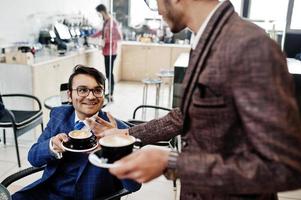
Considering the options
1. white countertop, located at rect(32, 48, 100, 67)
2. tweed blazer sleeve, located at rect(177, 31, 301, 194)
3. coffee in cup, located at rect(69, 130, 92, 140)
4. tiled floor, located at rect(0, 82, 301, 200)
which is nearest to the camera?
tweed blazer sleeve, located at rect(177, 31, 301, 194)

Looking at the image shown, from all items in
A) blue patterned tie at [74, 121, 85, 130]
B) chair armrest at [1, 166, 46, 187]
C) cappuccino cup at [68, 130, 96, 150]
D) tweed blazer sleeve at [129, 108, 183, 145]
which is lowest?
chair armrest at [1, 166, 46, 187]

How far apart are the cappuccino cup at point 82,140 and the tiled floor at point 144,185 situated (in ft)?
1.87

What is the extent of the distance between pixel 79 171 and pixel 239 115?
1.04 m

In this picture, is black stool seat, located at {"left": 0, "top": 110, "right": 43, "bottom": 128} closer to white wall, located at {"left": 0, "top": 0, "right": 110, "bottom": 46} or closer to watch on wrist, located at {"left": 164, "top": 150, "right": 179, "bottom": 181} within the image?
white wall, located at {"left": 0, "top": 0, "right": 110, "bottom": 46}

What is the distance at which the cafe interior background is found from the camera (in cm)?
331

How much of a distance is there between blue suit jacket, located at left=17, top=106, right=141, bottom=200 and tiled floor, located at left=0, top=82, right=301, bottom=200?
272 mm

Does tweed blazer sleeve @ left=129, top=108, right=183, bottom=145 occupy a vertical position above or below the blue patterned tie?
above

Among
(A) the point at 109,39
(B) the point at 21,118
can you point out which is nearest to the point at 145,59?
(A) the point at 109,39

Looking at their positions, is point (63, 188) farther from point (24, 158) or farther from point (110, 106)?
point (110, 106)

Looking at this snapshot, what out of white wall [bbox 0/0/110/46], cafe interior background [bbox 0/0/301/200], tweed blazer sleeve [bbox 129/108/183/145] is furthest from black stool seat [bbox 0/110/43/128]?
tweed blazer sleeve [bbox 129/108/183/145]

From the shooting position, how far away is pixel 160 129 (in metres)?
1.07

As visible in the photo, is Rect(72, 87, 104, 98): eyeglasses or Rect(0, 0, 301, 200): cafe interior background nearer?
Rect(72, 87, 104, 98): eyeglasses

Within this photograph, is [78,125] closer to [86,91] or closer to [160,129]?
[86,91]

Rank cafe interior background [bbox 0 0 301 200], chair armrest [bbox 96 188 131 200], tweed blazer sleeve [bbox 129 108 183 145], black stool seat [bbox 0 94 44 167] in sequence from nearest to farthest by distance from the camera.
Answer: tweed blazer sleeve [bbox 129 108 183 145], chair armrest [bbox 96 188 131 200], black stool seat [bbox 0 94 44 167], cafe interior background [bbox 0 0 301 200]
